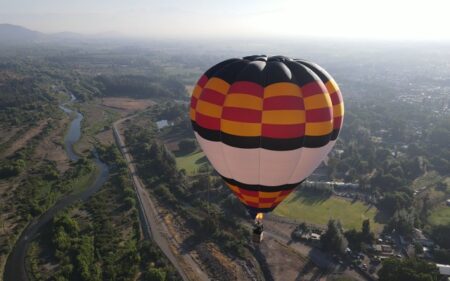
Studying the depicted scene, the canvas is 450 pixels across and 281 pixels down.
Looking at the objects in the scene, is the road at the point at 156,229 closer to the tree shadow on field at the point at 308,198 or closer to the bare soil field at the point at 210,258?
the bare soil field at the point at 210,258

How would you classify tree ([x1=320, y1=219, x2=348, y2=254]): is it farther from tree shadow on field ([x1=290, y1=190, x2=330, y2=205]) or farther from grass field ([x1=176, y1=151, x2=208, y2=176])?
grass field ([x1=176, y1=151, x2=208, y2=176])

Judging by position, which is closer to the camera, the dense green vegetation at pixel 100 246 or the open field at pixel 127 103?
the dense green vegetation at pixel 100 246

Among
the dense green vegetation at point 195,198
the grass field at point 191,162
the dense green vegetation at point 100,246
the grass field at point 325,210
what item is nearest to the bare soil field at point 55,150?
the dense green vegetation at point 195,198

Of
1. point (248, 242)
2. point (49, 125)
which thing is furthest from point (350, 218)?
point (49, 125)

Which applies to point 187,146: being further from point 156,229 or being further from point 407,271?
point 407,271

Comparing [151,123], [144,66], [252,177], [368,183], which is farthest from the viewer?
[144,66]

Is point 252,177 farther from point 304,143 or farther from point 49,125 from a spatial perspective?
point 49,125
